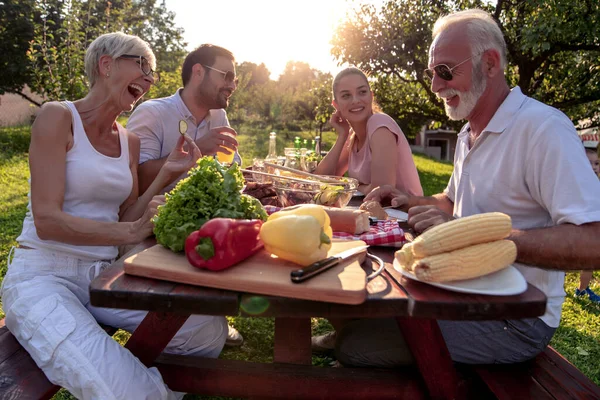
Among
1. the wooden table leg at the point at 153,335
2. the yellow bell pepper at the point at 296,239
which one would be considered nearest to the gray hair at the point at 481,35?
the yellow bell pepper at the point at 296,239

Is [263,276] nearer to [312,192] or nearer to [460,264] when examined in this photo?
[460,264]

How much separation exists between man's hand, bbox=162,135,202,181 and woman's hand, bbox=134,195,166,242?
0.78m

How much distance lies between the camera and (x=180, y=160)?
301cm

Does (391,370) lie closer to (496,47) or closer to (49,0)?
(496,47)

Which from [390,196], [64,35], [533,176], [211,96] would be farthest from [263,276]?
[64,35]

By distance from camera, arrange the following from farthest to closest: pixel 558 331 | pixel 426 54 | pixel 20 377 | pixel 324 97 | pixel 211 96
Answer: pixel 324 97, pixel 426 54, pixel 211 96, pixel 558 331, pixel 20 377

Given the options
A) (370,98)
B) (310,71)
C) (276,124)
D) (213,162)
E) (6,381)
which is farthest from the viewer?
(310,71)

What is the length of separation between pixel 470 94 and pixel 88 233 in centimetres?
203

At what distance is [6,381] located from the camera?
1865 millimetres

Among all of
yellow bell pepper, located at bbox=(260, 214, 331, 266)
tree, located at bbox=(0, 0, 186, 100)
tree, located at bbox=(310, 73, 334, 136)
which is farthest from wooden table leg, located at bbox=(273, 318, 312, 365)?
tree, located at bbox=(310, 73, 334, 136)

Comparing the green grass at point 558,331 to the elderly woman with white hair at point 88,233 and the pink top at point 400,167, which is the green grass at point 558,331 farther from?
the pink top at point 400,167

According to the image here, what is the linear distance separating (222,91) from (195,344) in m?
2.65

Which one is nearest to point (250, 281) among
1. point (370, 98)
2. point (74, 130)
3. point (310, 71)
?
point (74, 130)

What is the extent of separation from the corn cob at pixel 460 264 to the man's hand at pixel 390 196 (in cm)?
144
